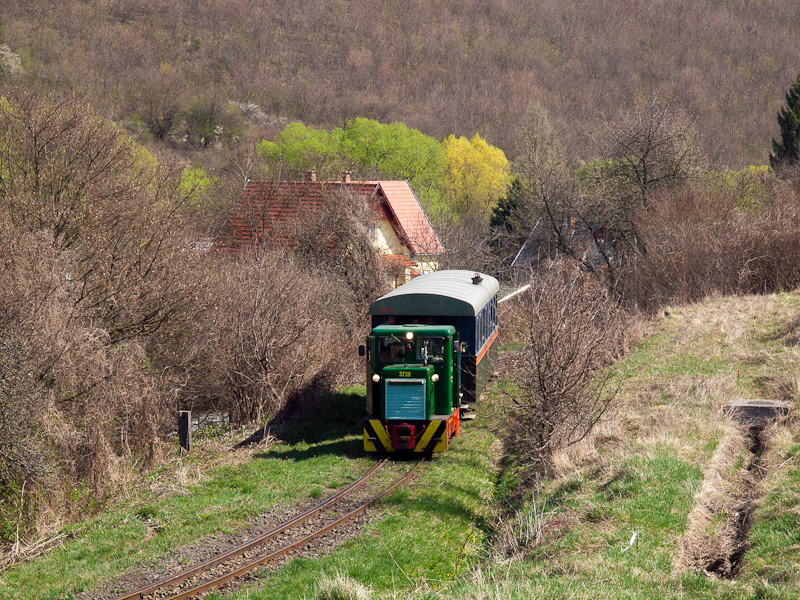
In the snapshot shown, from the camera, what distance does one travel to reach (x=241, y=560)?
9.69m

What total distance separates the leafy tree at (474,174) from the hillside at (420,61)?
17.7m

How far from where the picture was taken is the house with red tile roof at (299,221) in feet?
93.8

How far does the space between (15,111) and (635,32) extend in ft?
443

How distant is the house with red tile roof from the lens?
2859 centimetres

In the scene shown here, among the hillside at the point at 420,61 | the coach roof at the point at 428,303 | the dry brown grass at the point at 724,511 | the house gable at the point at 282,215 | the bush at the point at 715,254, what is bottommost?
the dry brown grass at the point at 724,511

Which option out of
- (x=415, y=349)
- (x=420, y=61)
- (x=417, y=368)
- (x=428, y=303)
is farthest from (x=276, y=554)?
(x=420, y=61)

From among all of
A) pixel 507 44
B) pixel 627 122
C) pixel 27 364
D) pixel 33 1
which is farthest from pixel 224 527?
pixel 507 44

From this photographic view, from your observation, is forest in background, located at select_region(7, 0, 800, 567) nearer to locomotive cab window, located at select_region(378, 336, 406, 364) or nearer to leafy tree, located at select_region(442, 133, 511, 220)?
leafy tree, located at select_region(442, 133, 511, 220)

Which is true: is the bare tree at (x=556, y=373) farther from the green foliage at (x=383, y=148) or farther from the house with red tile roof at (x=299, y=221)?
the green foliage at (x=383, y=148)

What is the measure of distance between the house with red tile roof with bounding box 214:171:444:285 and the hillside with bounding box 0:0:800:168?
151 ft

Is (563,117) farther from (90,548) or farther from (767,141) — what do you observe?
(90,548)

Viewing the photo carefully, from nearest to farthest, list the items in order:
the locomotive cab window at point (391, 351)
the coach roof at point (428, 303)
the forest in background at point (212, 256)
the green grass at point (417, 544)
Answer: the green grass at point (417, 544) → the forest in background at point (212, 256) → the locomotive cab window at point (391, 351) → the coach roof at point (428, 303)

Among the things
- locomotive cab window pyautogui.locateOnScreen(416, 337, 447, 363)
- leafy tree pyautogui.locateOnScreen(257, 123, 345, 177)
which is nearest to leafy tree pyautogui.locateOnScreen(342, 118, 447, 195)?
leafy tree pyautogui.locateOnScreen(257, 123, 345, 177)

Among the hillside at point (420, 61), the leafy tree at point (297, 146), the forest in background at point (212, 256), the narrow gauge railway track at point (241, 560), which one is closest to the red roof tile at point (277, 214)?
the forest in background at point (212, 256)
